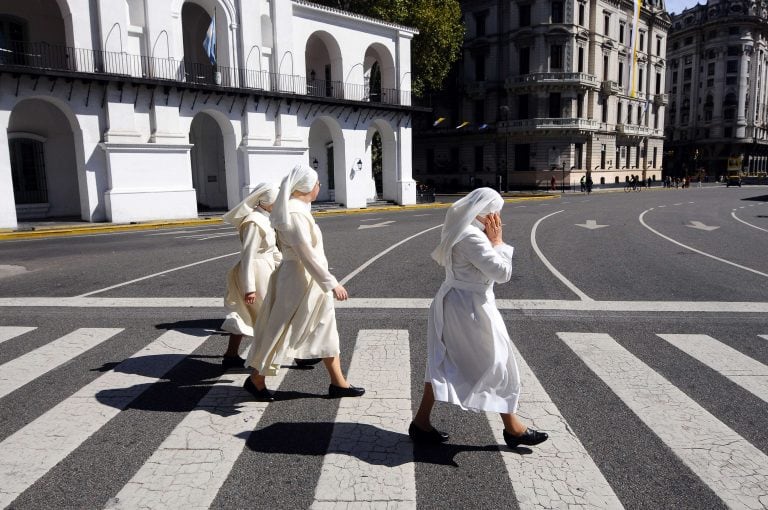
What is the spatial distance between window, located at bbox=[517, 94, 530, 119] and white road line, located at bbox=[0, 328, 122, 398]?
2024 inches

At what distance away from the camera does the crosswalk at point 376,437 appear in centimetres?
326

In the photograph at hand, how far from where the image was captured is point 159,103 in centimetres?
2234

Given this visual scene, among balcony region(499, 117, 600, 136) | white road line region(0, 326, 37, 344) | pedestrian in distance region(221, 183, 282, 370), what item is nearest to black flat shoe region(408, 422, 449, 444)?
pedestrian in distance region(221, 183, 282, 370)

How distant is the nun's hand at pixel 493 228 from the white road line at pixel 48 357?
4258 millimetres

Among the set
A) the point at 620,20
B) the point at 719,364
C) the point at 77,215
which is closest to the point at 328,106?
the point at 77,215

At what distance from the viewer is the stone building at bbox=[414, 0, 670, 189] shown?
2023 inches

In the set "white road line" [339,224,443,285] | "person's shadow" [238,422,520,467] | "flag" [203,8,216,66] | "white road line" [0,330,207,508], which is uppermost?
"flag" [203,8,216,66]

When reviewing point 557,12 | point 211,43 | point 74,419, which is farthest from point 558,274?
point 557,12

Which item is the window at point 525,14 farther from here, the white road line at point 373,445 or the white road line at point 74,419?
the white road line at point 74,419

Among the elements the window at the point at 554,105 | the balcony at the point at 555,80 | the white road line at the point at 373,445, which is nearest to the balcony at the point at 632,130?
the balcony at the point at 555,80

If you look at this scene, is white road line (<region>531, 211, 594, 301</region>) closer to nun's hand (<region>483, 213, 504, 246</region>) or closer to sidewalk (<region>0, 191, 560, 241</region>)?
nun's hand (<region>483, 213, 504, 246</region>)

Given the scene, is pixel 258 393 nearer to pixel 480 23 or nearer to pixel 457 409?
pixel 457 409

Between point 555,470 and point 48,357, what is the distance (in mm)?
4991

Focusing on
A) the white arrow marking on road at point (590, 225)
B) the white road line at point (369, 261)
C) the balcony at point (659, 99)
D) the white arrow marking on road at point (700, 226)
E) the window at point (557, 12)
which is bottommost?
the white arrow marking on road at point (700, 226)
